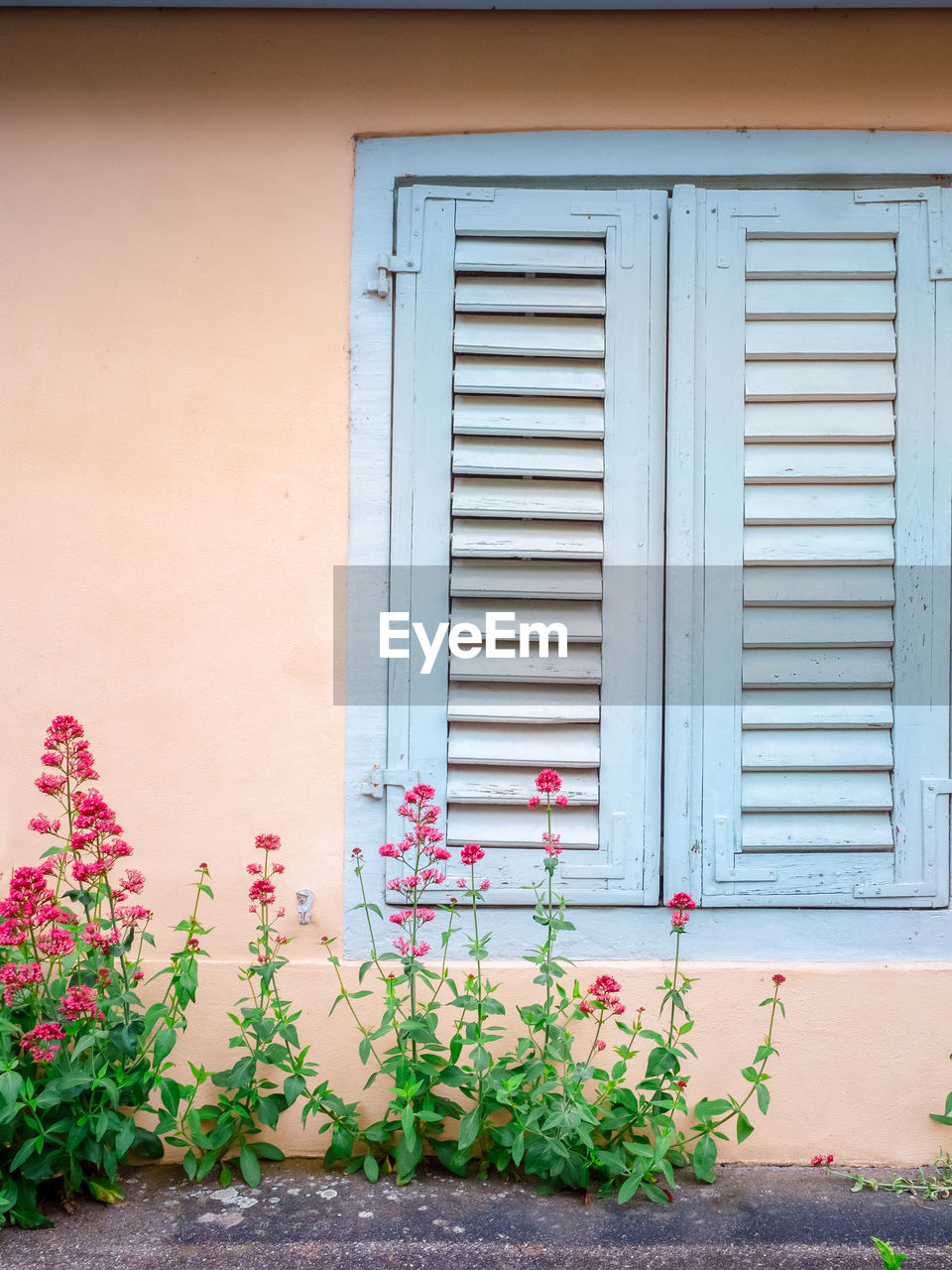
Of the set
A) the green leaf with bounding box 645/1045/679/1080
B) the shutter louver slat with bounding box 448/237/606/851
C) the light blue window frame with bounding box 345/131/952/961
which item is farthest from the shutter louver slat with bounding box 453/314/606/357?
the green leaf with bounding box 645/1045/679/1080

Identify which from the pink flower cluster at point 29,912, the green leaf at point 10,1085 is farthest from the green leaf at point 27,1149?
the pink flower cluster at point 29,912

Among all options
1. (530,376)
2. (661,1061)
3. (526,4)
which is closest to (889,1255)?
(661,1061)

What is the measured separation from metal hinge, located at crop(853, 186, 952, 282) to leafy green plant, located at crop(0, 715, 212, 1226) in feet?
9.49

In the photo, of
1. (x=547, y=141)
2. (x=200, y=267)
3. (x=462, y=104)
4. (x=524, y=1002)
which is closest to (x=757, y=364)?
(x=547, y=141)

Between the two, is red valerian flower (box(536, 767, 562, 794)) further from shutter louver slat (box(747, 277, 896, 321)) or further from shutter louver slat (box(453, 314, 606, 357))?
shutter louver slat (box(747, 277, 896, 321))

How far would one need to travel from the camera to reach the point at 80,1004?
2480 mm

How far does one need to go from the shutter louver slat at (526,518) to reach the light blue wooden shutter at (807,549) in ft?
0.87

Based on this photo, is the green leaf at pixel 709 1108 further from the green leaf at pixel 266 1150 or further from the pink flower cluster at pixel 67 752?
the pink flower cluster at pixel 67 752

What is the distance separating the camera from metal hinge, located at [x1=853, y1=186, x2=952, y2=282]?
3.03 m

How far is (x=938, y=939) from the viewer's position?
303 centimetres

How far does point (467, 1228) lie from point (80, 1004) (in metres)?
1.21

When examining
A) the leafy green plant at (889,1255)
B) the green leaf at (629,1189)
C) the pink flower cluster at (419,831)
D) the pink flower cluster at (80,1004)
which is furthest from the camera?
the pink flower cluster at (419,831)

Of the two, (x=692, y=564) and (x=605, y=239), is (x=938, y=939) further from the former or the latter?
(x=605, y=239)

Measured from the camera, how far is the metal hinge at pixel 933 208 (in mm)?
3033
